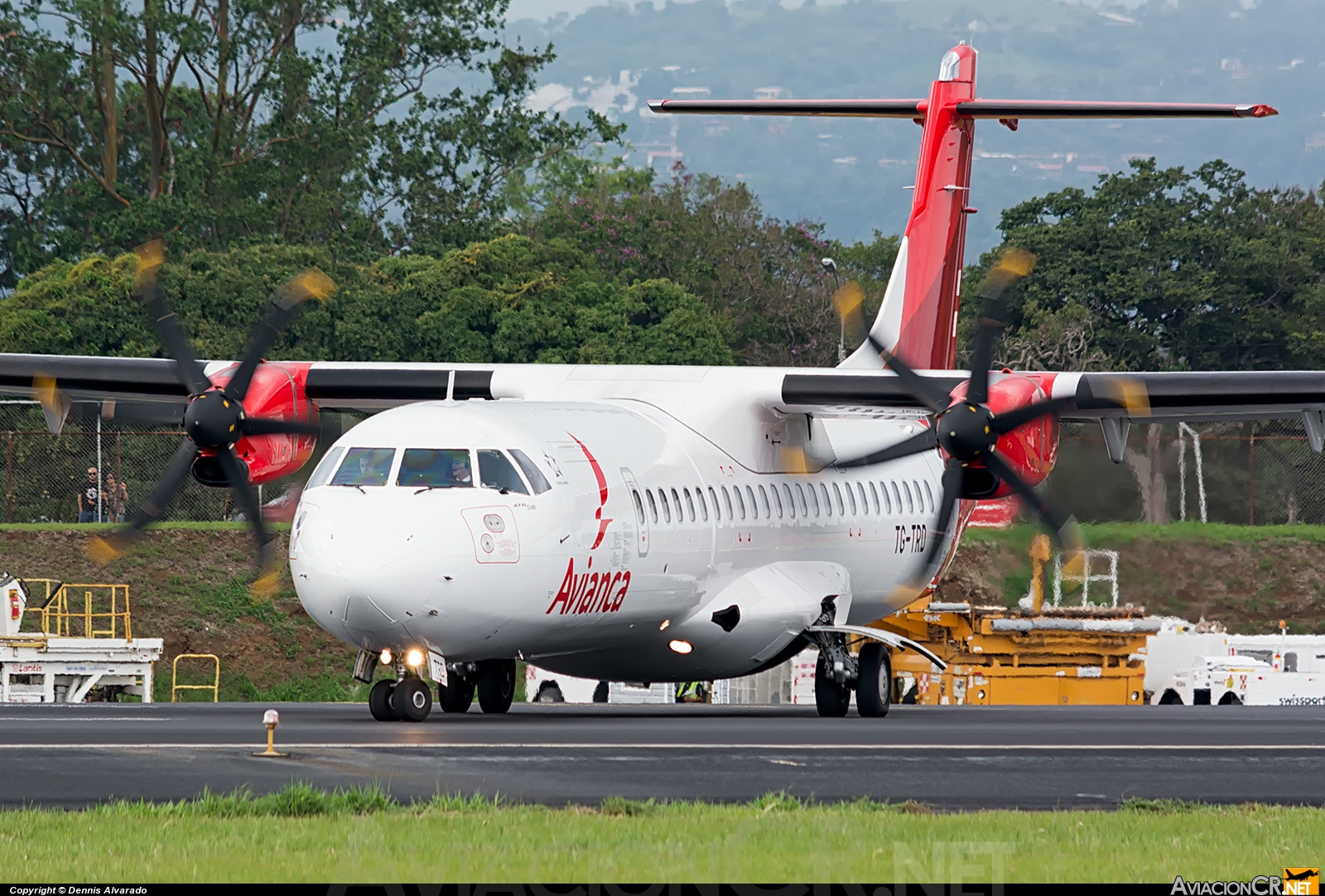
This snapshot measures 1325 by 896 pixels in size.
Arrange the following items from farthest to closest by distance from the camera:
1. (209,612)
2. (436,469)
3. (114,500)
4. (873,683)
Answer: (114,500), (209,612), (873,683), (436,469)

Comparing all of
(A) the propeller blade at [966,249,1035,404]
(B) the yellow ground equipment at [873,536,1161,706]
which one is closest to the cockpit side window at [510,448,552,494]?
(A) the propeller blade at [966,249,1035,404]

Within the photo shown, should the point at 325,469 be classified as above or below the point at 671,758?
above

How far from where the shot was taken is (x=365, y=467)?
17016 mm

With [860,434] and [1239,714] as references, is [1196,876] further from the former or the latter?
[860,434]

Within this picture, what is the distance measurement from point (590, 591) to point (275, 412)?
6033mm

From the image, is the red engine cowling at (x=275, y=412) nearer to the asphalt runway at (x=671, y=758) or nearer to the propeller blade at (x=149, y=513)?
the propeller blade at (x=149, y=513)

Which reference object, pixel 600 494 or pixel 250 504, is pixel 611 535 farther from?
pixel 250 504

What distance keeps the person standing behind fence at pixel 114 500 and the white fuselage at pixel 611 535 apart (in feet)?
55.8

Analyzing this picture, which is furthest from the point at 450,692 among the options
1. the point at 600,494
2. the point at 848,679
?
the point at 848,679

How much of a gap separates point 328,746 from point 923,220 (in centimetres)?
1489

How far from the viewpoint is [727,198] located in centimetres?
7275

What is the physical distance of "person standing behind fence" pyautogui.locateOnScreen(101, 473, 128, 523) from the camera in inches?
1489

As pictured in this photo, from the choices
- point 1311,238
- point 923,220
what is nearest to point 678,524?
point 923,220

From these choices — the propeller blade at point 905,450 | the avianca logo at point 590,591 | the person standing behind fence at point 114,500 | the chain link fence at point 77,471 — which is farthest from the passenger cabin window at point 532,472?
the person standing behind fence at point 114,500
